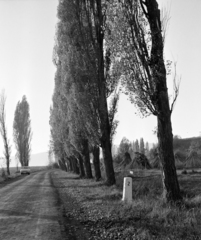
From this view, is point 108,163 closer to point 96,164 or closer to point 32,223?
point 96,164

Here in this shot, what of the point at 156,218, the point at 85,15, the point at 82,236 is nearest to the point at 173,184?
A: the point at 156,218

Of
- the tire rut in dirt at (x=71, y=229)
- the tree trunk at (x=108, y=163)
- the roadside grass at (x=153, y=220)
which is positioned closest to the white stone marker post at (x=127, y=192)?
the roadside grass at (x=153, y=220)

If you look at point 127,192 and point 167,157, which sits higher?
point 167,157

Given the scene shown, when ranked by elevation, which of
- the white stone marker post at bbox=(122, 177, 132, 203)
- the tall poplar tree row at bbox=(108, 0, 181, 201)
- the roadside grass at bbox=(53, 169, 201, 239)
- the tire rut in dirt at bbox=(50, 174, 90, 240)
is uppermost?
the tall poplar tree row at bbox=(108, 0, 181, 201)

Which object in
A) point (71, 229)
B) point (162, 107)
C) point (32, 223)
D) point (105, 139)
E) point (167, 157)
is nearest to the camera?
point (71, 229)

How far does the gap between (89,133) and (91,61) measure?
4.31m

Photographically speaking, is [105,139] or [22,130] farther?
[22,130]

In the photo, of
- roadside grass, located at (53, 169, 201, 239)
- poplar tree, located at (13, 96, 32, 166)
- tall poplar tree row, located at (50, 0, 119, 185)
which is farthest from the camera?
poplar tree, located at (13, 96, 32, 166)

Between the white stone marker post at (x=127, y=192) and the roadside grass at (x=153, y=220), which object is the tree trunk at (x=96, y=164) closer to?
the roadside grass at (x=153, y=220)

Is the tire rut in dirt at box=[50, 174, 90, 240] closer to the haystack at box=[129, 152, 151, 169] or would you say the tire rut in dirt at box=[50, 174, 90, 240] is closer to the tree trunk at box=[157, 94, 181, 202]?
the tree trunk at box=[157, 94, 181, 202]

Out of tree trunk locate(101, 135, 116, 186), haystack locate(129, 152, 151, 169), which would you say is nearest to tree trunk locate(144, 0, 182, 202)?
tree trunk locate(101, 135, 116, 186)

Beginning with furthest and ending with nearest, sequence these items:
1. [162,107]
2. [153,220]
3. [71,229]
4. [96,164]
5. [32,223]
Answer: [96,164], [162,107], [32,223], [71,229], [153,220]

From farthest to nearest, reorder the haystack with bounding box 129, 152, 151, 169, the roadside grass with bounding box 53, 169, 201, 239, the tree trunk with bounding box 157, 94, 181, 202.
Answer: the haystack with bounding box 129, 152, 151, 169, the tree trunk with bounding box 157, 94, 181, 202, the roadside grass with bounding box 53, 169, 201, 239

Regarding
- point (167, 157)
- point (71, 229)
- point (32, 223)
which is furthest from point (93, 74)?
point (71, 229)
